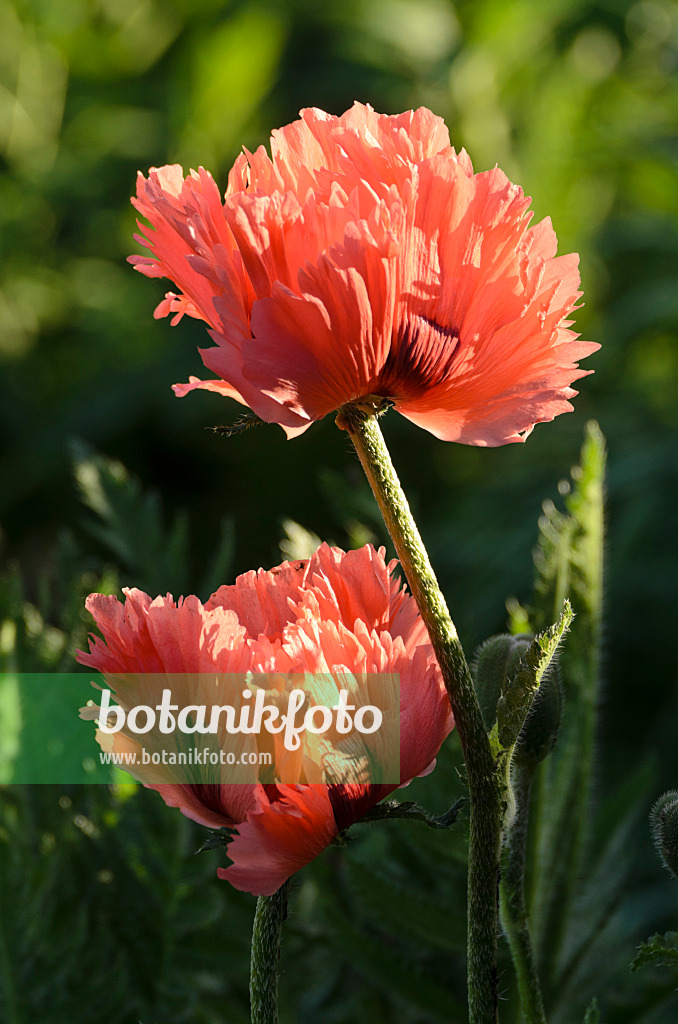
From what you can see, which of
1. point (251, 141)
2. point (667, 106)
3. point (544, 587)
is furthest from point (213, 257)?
point (251, 141)

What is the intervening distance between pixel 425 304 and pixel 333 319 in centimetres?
2

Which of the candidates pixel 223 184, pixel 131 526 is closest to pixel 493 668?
pixel 131 526

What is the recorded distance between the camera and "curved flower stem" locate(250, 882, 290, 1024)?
0.23 m

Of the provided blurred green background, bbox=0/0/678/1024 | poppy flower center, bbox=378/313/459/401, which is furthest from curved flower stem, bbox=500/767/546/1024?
blurred green background, bbox=0/0/678/1024

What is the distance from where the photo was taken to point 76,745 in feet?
1.52

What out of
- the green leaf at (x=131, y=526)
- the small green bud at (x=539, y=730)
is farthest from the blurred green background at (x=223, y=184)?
the small green bud at (x=539, y=730)

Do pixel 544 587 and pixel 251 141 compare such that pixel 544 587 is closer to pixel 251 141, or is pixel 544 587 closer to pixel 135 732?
pixel 135 732

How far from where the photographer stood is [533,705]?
0.28 meters

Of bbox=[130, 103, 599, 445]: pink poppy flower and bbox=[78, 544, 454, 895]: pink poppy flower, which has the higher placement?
bbox=[130, 103, 599, 445]: pink poppy flower

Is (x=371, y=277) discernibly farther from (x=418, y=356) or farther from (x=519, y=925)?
(x=519, y=925)

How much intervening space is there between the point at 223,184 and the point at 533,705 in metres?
1.33

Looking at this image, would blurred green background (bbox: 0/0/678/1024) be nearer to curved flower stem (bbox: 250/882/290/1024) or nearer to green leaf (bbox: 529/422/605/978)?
green leaf (bbox: 529/422/605/978)

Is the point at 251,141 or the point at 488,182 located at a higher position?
the point at 251,141

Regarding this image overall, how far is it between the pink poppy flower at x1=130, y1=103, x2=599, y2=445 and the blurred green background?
1.81ft
